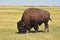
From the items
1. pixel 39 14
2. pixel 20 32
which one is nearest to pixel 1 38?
pixel 20 32

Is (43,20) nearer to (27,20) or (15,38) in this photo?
(27,20)

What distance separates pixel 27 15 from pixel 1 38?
11.6 ft

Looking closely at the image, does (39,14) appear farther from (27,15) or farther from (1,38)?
(1,38)

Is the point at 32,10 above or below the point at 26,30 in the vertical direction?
above

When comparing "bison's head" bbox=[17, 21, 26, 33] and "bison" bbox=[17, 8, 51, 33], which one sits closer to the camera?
"bison's head" bbox=[17, 21, 26, 33]

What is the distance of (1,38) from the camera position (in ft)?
70.1

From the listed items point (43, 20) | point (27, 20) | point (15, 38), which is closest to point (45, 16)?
point (43, 20)

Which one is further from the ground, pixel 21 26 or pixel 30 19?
pixel 30 19

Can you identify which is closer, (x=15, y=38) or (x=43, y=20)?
(x=15, y=38)

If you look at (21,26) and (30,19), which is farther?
(30,19)

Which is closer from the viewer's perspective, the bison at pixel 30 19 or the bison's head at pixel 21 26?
the bison's head at pixel 21 26

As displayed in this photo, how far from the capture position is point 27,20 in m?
23.7

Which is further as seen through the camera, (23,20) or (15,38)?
(23,20)

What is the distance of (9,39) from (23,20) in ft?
10.9
